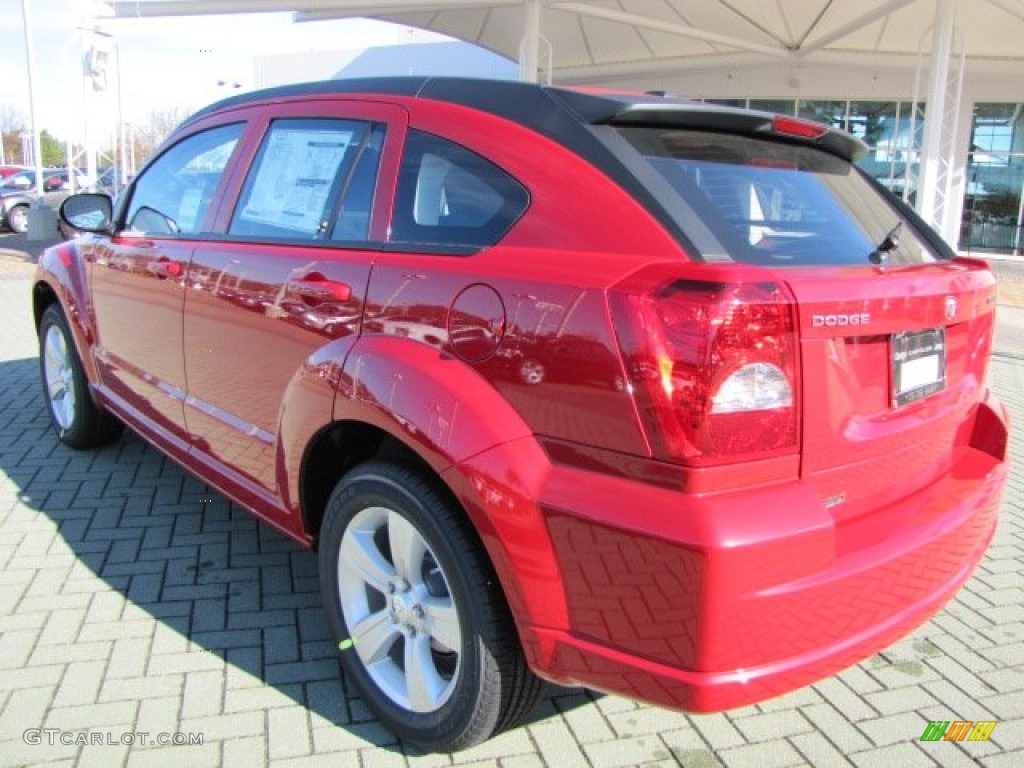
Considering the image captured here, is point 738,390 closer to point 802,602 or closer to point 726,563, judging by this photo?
point 726,563

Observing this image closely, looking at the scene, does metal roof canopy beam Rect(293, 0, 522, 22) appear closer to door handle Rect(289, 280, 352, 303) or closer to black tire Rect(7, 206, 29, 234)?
black tire Rect(7, 206, 29, 234)

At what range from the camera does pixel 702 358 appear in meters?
1.75

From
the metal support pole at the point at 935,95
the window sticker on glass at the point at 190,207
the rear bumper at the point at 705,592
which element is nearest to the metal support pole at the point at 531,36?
the metal support pole at the point at 935,95

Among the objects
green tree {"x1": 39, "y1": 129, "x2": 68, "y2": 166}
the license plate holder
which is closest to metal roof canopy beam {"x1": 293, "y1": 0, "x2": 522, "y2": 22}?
the license plate holder

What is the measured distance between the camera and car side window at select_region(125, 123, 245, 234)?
335 centimetres

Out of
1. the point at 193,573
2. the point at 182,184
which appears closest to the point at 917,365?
the point at 193,573

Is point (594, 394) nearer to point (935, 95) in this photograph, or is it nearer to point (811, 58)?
point (935, 95)

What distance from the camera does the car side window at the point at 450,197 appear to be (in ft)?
7.22

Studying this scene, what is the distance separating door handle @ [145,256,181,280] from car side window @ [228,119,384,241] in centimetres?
36

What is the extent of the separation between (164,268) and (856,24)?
14013mm

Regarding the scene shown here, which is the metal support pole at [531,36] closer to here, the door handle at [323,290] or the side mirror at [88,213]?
the side mirror at [88,213]

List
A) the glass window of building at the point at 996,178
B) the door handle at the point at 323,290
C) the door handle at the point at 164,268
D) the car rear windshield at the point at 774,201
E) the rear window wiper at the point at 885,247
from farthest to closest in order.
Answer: the glass window of building at the point at 996,178, the door handle at the point at 164,268, the door handle at the point at 323,290, the rear window wiper at the point at 885,247, the car rear windshield at the point at 774,201

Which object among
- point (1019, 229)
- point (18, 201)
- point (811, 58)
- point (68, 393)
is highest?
point (811, 58)

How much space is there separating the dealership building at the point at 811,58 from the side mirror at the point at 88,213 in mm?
10915
